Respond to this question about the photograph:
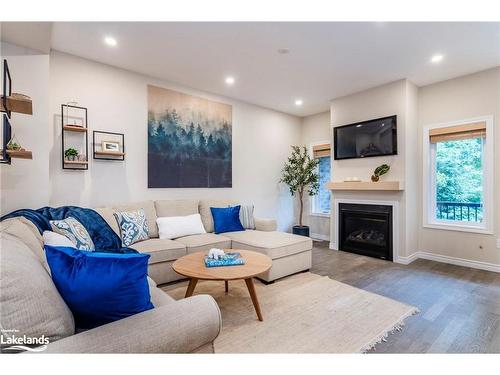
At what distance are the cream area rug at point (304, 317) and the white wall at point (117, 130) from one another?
1504mm

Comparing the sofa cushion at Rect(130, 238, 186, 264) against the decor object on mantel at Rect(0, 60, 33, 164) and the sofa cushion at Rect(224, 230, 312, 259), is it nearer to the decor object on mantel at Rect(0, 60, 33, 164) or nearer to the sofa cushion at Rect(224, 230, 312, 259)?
the sofa cushion at Rect(224, 230, 312, 259)

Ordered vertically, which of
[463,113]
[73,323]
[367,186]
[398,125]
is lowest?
[73,323]

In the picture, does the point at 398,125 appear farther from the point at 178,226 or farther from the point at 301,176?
the point at 178,226

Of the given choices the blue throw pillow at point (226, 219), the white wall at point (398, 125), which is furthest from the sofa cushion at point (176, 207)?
the white wall at point (398, 125)

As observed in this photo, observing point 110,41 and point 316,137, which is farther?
point 316,137

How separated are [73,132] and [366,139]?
4078mm

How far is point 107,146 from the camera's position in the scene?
317 cm

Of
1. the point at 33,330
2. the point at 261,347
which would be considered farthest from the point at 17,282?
the point at 261,347

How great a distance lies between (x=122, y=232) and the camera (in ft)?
9.46

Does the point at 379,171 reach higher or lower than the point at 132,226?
higher

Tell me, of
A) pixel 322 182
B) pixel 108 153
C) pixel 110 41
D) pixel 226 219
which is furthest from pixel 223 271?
pixel 322 182

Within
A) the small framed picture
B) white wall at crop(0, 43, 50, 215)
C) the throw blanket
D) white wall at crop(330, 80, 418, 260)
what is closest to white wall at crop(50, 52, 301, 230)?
the small framed picture
